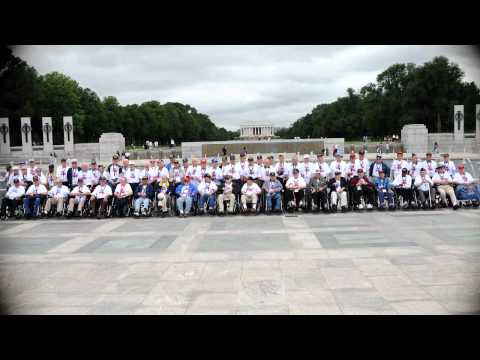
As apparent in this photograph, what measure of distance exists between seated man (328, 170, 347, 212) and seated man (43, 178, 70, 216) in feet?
29.2

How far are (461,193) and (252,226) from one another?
24.1 feet

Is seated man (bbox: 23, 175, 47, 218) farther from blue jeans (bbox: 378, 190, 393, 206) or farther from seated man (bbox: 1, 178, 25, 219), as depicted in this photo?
blue jeans (bbox: 378, 190, 393, 206)

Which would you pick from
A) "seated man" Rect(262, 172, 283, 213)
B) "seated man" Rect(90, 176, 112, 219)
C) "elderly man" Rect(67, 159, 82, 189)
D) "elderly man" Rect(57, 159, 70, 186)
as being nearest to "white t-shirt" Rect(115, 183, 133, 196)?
"seated man" Rect(90, 176, 112, 219)

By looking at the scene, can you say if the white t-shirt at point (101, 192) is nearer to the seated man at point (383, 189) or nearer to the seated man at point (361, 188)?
the seated man at point (361, 188)

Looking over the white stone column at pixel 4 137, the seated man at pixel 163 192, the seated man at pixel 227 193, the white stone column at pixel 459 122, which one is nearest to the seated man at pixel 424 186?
the seated man at pixel 227 193

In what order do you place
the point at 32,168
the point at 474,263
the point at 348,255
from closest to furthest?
1. the point at 474,263
2. the point at 348,255
3. the point at 32,168

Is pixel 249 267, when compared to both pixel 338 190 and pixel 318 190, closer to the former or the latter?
pixel 318 190

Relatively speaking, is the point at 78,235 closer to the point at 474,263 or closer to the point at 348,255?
the point at 348,255

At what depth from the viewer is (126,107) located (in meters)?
98.8

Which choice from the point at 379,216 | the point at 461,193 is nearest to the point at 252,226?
the point at 379,216

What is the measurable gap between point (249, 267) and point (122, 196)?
8.01 meters

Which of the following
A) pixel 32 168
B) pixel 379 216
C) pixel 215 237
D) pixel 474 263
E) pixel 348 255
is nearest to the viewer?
pixel 474 263

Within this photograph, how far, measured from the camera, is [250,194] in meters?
14.8
